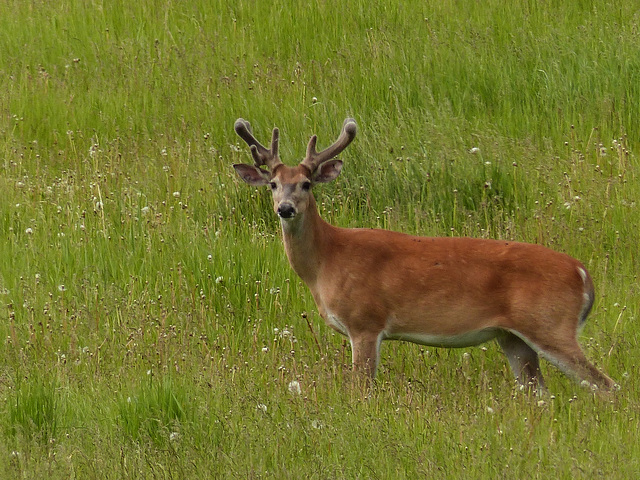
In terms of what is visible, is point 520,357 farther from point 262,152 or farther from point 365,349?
point 262,152

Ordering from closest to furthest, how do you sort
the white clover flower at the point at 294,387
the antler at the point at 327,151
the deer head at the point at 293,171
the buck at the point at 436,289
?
the white clover flower at the point at 294,387 < the buck at the point at 436,289 < the deer head at the point at 293,171 < the antler at the point at 327,151

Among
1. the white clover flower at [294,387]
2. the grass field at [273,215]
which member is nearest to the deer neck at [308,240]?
the grass field at [273,215]

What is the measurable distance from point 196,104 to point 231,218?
8.30 ft

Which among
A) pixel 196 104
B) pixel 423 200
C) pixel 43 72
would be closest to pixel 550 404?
pixel 423 200

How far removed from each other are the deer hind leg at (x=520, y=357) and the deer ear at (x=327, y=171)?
1379mm

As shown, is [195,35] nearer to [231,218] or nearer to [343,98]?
[343,98]

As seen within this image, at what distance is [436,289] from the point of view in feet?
21.9

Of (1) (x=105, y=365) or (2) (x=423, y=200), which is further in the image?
(2) (x=423, y=200)

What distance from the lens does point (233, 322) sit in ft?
24.5

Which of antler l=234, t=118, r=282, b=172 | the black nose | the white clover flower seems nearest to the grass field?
the white clover flower

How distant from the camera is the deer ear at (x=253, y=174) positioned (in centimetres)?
713

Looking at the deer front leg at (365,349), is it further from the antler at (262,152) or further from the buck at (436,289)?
the antler at (262,152)

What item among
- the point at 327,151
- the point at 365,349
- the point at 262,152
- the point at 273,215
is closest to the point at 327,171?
the point at 327,151

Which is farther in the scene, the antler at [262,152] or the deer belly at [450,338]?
the antler at [262,152]
